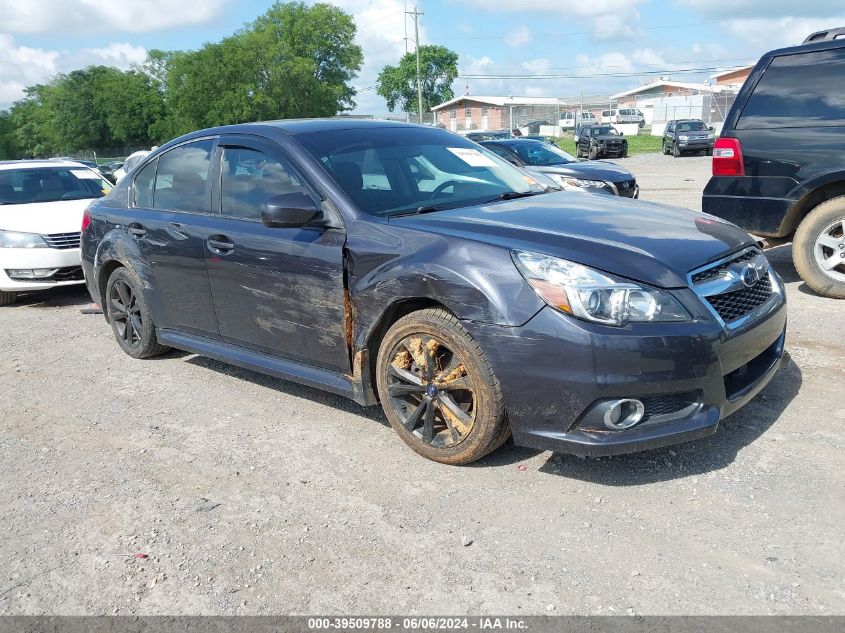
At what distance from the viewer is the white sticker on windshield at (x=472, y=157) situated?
4.77 metres

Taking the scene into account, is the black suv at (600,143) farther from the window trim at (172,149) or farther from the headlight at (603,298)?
the headlight at (603,298)

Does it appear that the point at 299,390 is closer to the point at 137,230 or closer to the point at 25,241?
the point at 137,230

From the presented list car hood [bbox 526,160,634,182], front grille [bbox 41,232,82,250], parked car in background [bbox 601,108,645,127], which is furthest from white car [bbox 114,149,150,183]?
parked car in background [bbox 601,108,645,127]

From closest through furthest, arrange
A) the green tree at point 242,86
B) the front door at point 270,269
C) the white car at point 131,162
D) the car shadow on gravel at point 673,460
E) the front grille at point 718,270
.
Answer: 1. the front grille at point 718,270
2. the car shadow on gravel at point 673,460
3. the front door at point 270,269
4. the white car at point 131,162
5. the green tree at point 242,86

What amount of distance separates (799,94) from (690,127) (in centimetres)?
3061

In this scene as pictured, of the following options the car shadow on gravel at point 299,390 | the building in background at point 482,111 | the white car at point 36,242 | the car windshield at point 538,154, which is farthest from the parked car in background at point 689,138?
the building in background at point 482,111

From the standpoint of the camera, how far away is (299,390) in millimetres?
4977

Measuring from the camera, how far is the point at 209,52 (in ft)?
220

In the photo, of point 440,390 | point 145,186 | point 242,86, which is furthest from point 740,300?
point 242,86

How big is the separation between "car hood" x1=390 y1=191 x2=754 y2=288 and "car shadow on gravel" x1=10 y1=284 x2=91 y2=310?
6078mm

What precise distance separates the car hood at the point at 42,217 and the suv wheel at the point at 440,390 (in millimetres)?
5934

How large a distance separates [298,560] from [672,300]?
1.88 m

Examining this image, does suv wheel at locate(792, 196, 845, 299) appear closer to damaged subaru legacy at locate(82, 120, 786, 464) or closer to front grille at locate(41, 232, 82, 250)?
→ damaged subaru legacy at locate(82, 120, 786, 464)

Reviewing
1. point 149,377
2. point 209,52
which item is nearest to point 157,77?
point 209,52
